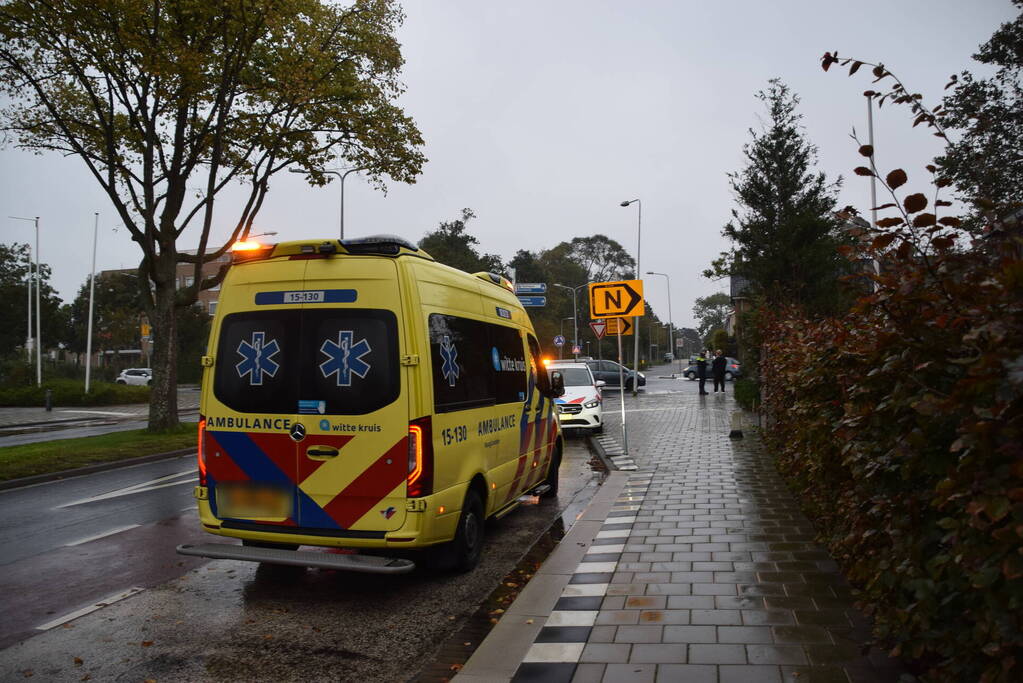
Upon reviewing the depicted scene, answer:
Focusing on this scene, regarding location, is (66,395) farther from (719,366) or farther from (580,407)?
(580,407)

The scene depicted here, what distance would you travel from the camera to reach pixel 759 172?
22281mm

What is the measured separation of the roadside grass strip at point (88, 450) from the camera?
1270 cm

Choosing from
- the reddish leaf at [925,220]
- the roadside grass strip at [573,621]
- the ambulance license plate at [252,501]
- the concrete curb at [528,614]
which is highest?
the reddish leaf at [925,220]

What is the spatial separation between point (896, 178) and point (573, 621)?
3182 millimetres

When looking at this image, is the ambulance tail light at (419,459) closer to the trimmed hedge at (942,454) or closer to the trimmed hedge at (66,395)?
the trimmed hedge at (942,454)

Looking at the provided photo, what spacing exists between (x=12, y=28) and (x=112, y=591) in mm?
15007

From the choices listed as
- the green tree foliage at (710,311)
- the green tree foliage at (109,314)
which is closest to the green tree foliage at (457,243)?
the green tree foliage at (109,314)

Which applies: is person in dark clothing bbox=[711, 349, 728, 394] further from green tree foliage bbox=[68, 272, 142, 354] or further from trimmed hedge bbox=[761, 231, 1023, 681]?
green tree foliage bbox=[68, 272, 142, 354]

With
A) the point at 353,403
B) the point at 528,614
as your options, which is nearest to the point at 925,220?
the point at 528,614

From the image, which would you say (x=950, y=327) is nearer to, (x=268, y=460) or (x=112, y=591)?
(x=268, y=460)

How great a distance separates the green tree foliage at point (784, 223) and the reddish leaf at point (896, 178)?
16115 mm

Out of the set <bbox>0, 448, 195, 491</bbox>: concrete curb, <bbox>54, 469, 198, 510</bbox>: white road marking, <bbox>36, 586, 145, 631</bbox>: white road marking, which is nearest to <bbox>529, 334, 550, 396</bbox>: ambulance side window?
<bbox>36, 586, 145, 631</bbox>: white road marking

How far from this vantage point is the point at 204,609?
5367 mm

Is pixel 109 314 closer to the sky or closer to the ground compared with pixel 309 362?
closer to the sky
